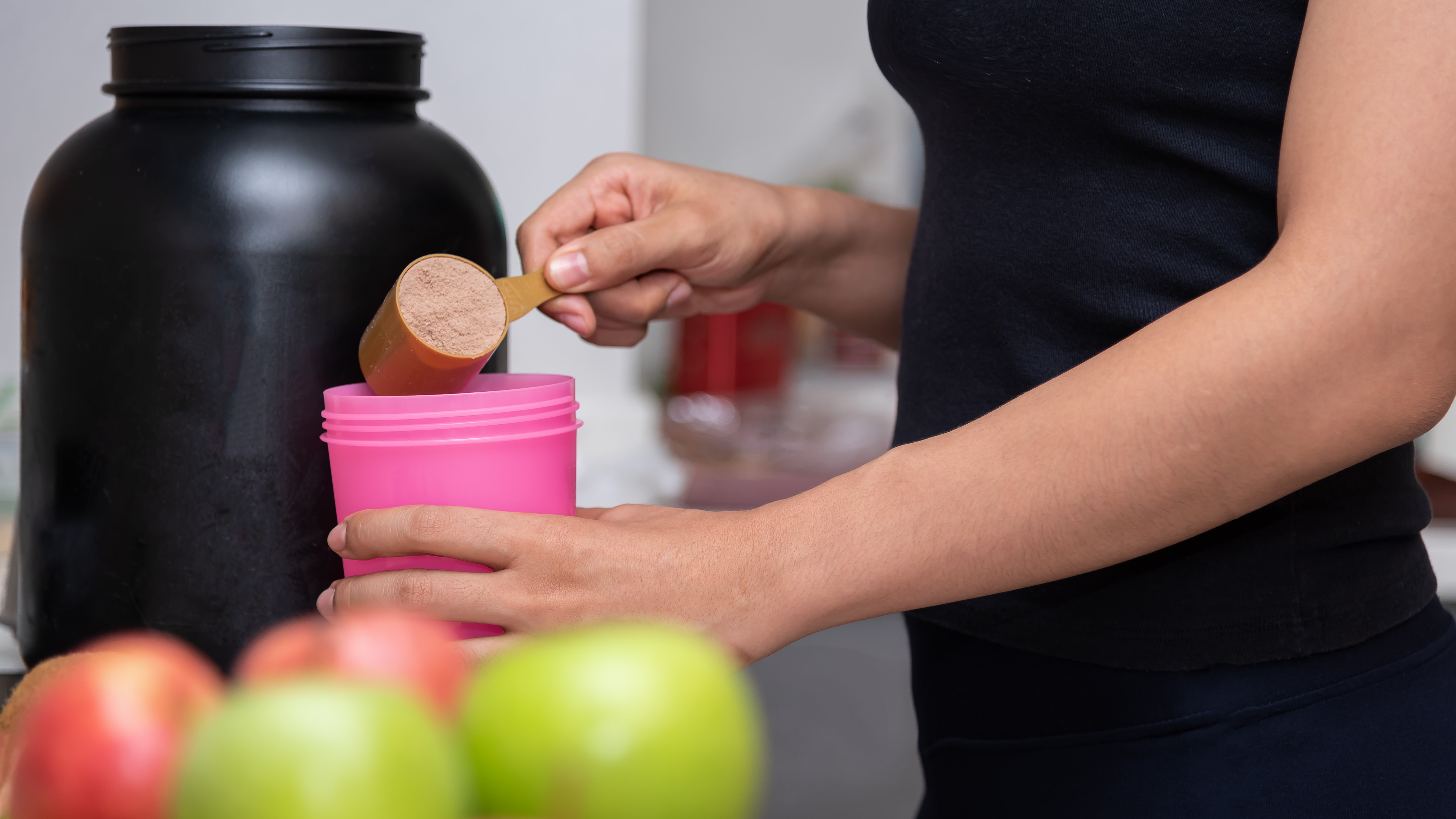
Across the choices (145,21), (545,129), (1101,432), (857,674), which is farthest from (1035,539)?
(145,21)

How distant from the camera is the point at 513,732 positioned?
211mm

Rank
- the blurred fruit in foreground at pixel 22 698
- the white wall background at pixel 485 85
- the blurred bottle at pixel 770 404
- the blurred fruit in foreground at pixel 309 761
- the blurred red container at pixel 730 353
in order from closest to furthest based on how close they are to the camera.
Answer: the blurred fruit in foreground at pixel 309 761, the blurred fruit in foreground at pixel 22 698, the white wall background at pixel 485 85, the blurred bottle at pixel 770 404, the blurred red container at pixel 730 353

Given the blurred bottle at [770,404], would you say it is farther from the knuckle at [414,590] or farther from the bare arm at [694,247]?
the knuckle at [414,590]

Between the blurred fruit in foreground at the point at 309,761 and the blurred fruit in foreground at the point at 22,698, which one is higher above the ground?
the blurred fruit in foreground at the point at 309,761

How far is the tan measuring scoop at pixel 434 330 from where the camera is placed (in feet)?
1.58

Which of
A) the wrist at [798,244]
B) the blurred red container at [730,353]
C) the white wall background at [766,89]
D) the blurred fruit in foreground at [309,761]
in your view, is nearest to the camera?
the blurred fruit in foreground at [309,761]

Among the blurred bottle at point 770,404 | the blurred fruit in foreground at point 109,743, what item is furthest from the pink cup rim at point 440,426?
the blurred bottle at point 770,404

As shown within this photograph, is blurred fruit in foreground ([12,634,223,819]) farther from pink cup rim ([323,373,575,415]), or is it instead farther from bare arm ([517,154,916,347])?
bare arm ([517,154,916,347])

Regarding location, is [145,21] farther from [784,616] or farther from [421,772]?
[421,772]

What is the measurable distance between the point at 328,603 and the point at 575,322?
0.72 feet

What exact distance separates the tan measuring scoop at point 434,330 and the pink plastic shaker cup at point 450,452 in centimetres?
2

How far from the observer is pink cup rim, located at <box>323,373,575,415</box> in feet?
1.44

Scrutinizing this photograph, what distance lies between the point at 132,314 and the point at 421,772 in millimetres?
429

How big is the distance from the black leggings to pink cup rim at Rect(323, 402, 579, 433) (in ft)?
1.08
